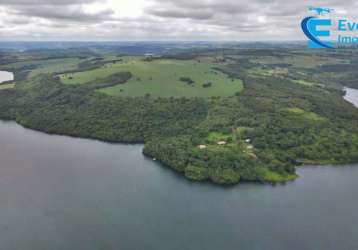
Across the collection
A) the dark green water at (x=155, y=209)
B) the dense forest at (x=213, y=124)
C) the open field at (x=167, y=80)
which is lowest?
the dark green water at (x=155, y=209)

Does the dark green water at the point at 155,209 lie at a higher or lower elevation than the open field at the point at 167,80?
lower

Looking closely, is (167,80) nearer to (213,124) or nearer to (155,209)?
(213,124)

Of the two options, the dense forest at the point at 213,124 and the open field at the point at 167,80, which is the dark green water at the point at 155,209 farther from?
the open field at the point at 167,80

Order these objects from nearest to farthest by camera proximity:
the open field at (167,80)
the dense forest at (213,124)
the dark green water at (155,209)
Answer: the dark green water at (155,209)
the dense forest at (213,124)
the open field at (167,80)

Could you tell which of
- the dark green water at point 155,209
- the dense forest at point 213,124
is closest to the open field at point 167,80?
the dense forest at point 213,124

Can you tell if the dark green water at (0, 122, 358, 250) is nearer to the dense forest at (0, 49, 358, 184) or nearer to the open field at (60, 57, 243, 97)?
the dense forest at (0, 49, 358, 184)

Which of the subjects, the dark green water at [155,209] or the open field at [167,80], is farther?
the open field at [167,80]

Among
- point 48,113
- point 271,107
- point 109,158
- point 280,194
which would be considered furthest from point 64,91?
point 280,194
